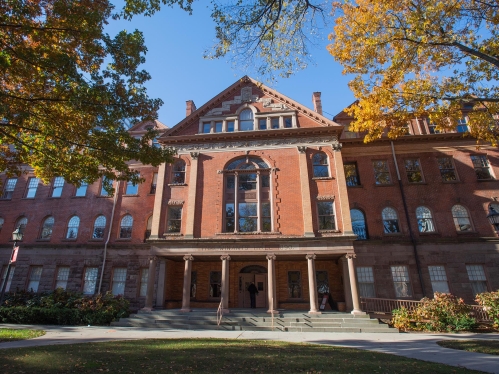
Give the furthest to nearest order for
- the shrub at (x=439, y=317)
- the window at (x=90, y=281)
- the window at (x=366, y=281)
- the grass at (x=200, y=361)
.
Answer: the window at (x=90, y=281) → the window at (x=366, y=281) → the shrub at (x=439, y=317) → the grass at (x=200, y=361)

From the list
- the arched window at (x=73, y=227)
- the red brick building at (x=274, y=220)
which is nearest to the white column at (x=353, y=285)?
the red brick building at (x=274, y=220)

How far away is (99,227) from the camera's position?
23922mm

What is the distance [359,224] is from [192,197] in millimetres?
12267

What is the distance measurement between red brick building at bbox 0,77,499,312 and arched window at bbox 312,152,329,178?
0.11 metres

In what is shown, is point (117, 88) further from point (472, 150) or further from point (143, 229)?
point (472, 150)

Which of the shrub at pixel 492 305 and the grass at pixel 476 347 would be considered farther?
A: the shrub at pixel 492 305

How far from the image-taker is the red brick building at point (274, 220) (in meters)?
19.6

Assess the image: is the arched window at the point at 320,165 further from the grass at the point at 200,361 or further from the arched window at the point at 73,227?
the arched window at the point at 73,227

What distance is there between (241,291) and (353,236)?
8905 mm

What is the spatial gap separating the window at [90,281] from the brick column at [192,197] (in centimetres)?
875

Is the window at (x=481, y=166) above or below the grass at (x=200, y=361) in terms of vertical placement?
above

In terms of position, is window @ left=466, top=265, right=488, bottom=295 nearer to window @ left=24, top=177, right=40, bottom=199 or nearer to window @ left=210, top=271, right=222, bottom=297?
window @ left=210, top=271, right=222, bottom=297

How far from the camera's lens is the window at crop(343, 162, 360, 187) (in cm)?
2311

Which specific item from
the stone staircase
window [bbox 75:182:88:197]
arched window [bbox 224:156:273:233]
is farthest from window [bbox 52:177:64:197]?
arched window [bbox 224:156:273:233]
